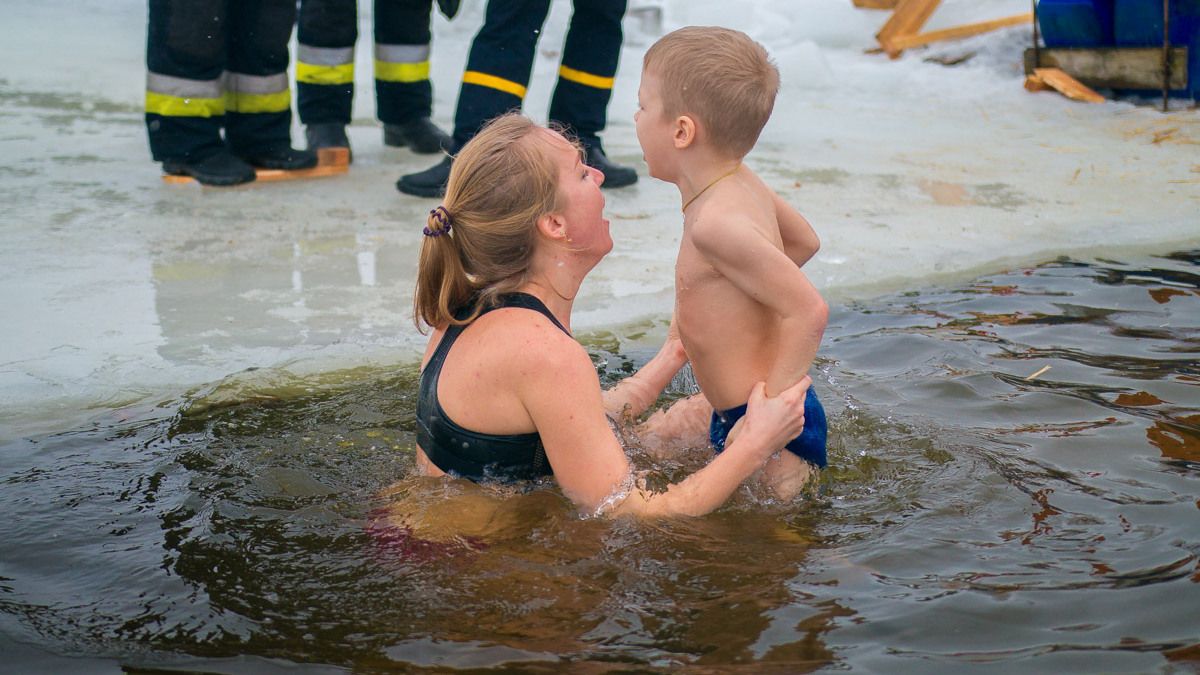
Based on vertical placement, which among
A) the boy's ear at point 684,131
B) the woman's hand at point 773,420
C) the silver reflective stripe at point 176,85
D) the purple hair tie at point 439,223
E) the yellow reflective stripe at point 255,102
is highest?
the boy's ear at point 684,131

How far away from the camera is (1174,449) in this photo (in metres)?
3.05

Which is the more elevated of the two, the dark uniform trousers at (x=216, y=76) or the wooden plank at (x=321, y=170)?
the dark uniform trousers at (x=216, y=76)

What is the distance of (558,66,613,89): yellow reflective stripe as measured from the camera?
574 centimetres

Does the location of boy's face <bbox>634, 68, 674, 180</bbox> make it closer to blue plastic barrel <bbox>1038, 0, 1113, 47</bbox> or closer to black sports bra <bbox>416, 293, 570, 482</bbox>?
black sports bra <bbox>416, 293, 570, 482</bbox>

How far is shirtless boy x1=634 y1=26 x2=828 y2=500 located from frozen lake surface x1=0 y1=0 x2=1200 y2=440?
125 centimetres

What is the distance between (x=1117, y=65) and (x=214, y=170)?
542 centimetres

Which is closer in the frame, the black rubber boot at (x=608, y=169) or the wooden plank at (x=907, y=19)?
the black rubber boot at (x=608, y=169)

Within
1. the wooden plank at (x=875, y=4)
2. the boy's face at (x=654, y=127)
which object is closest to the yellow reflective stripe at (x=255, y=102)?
the boy's face at (x=654, y=127)

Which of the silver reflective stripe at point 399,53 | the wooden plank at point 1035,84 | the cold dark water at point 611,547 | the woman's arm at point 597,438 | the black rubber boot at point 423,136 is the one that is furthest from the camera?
the wooden plank at point 1035,84

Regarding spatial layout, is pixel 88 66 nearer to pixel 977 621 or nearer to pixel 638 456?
pixel 638 456

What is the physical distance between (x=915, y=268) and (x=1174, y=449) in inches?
69.4

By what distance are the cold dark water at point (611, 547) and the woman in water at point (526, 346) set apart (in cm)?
11

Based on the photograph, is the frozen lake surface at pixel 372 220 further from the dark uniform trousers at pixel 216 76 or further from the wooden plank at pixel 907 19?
the wooden plank at pixel 907 19

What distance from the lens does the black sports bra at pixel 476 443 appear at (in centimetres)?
268
